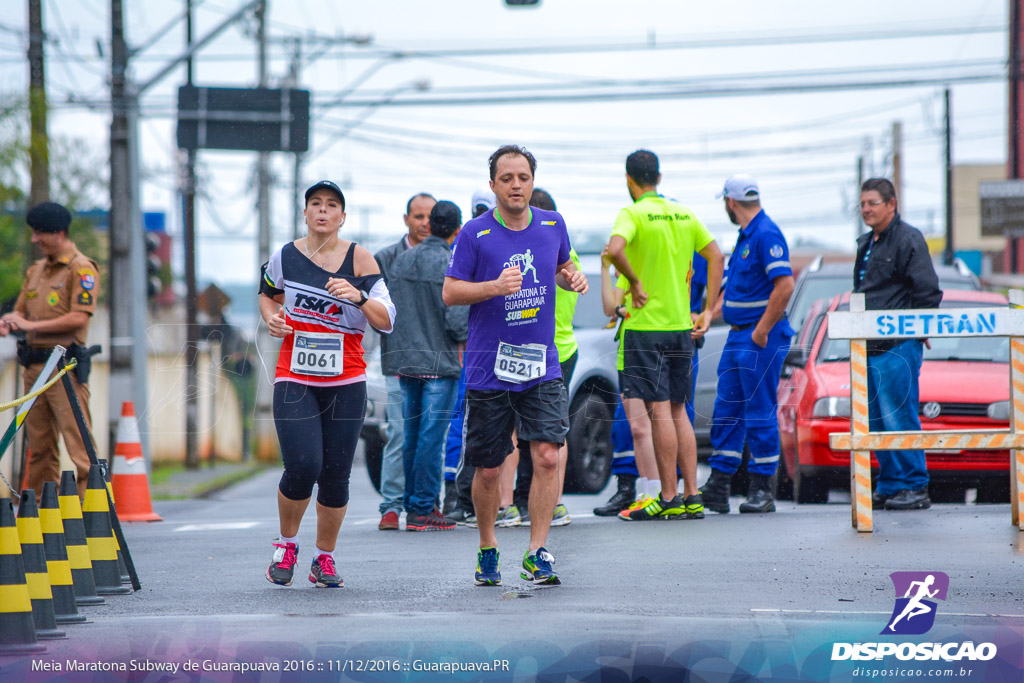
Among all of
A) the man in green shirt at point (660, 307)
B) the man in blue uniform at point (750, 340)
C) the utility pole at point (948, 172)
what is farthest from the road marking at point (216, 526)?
the utility pole at point (948, 172)

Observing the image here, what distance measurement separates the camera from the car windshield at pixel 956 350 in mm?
9898

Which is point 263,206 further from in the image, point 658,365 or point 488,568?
point 488,568

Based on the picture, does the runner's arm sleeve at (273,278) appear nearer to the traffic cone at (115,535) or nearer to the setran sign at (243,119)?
the traffic cone at (115,535)

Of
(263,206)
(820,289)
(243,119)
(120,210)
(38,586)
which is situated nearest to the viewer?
(38,586)

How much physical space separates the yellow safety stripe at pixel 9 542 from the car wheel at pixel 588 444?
193 inches

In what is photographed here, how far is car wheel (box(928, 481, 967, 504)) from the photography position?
9.82m

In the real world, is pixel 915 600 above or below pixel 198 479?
above

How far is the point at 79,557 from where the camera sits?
609 cm

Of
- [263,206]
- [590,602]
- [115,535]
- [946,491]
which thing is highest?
[263,206]

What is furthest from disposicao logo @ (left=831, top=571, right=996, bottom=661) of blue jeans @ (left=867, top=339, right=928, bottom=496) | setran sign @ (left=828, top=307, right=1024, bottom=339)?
blue jeans @ (left=867, top=339, right=928, bottom=496)

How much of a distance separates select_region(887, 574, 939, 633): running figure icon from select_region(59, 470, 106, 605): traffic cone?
11.5 ft

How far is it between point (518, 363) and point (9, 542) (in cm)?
227

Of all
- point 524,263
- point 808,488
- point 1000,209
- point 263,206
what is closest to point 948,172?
point 1000,209

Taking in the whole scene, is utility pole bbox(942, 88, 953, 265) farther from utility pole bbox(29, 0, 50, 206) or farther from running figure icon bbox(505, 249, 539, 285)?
running figure icon bbox(505, 249, 539, 285)
